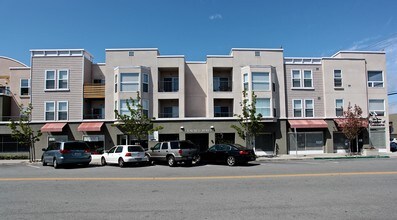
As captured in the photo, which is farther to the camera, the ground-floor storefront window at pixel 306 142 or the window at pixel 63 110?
the ground-floor storefront window at pixel 306 142

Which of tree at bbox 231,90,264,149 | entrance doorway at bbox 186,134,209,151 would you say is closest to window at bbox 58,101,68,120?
entrance doorway at bbox 186,134,209,151

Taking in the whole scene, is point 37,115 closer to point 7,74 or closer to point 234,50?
point 7,74

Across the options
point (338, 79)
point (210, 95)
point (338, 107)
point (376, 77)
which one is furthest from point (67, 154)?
point (376, 77)

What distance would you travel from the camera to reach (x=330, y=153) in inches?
1229

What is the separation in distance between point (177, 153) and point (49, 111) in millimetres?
17621

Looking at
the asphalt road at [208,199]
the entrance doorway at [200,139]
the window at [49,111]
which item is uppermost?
the window at [49,111]

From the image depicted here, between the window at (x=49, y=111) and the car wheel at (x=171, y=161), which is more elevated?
the window at (x=49, y=111)

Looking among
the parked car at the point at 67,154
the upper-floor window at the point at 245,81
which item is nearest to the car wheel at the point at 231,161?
the parked car at the point at 67,154

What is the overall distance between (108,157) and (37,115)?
13.5 meters

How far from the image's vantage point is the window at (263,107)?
30656 millimetres

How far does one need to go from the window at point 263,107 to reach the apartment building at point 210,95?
0.14 m

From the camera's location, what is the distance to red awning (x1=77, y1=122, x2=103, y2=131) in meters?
29.4

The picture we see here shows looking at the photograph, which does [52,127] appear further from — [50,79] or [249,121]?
[249,121]

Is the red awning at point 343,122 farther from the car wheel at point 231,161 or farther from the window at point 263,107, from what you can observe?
the car wheel at point 231,161
